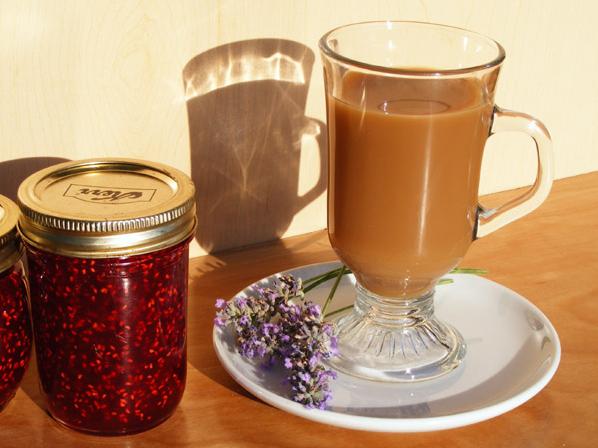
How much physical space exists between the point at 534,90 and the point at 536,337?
0.45 meters

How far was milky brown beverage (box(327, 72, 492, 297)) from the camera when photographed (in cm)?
84

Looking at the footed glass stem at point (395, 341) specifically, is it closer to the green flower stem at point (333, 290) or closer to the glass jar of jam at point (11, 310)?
the green flower stem at point (333, 290)

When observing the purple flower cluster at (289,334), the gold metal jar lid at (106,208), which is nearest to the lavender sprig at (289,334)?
the purple flower cluster at (289,334)

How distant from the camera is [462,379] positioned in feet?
2.97

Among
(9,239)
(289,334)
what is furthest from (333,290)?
(9,239)

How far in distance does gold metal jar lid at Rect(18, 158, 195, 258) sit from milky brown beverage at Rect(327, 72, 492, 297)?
17 cm

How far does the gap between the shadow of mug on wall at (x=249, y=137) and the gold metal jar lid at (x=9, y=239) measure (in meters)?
0.30

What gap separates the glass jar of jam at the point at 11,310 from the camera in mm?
758

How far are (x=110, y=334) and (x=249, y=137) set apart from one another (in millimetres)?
393

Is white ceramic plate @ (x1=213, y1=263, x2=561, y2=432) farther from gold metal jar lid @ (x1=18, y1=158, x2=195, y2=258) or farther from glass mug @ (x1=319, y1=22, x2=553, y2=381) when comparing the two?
gold metal jar lid @ (x1=18, y1=158, x2=195, y2=258)

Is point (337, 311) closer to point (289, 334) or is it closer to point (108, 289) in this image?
point (289, 334)

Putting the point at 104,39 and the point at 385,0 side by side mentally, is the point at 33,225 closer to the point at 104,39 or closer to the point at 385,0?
the point at 104,39

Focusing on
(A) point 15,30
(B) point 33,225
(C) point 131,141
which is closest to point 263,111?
(C) point 131,141

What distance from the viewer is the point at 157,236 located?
0.74 meters
